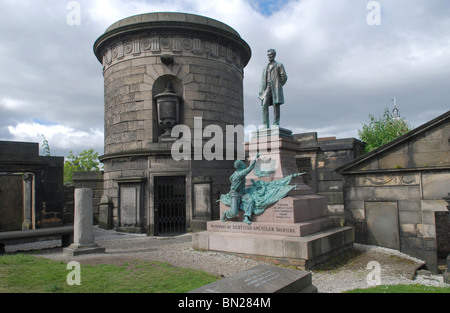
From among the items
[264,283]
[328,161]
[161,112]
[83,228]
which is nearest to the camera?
[264,283]

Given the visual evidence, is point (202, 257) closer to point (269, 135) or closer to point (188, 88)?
point (269, 135)

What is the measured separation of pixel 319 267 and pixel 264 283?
13.6 ft

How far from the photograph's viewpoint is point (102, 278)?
6371mm

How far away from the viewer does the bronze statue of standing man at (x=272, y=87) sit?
34.6 ft

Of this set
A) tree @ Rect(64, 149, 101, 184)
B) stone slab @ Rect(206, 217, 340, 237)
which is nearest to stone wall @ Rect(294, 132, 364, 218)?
stone slab @ Rect(206, 217, 340, 237)

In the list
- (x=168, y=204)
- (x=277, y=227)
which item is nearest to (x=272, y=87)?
(x=277, y=227)

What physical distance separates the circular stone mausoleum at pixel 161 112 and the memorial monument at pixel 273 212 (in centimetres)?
515

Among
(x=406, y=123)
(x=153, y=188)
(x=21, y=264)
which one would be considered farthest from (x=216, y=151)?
(x=406, y=123)

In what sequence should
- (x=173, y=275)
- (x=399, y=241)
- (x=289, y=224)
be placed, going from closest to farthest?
(x=173, y=275) < (x=289, y=224) < (x=399, y=241)

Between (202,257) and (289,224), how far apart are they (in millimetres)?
2306

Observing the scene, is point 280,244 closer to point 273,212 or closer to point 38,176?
point 273,212

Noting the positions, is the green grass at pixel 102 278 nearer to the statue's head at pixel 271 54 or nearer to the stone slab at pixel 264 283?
the stone slab at pixel 264 283

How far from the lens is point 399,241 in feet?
37.8

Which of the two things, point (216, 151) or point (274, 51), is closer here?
point (274, 51)
